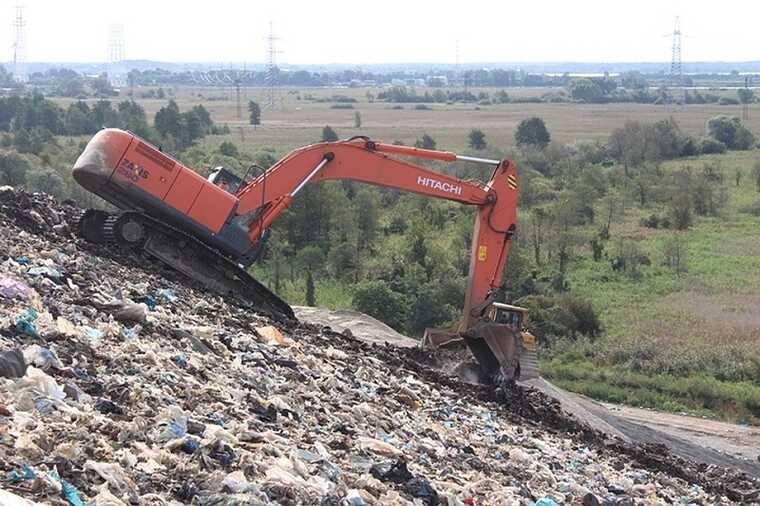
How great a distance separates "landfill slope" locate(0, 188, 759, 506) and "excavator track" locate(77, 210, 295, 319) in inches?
10.4

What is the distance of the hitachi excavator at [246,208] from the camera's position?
1491cm

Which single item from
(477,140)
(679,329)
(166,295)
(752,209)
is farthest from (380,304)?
(477,140)

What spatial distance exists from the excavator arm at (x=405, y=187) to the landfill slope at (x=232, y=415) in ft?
4.17

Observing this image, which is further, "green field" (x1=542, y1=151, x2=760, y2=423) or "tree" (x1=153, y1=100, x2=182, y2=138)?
"tree" (x1=153, y1=100, x2=182, y2=138)

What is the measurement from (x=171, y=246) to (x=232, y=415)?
6.22 meters

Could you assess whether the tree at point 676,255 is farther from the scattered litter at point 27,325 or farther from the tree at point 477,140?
the tree at point 477,140

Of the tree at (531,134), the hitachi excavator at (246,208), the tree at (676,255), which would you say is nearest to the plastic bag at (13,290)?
the hitachi excavator at (246,208)

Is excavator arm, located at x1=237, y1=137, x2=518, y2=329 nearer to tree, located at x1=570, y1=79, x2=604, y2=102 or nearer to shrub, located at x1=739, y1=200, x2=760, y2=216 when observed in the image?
shrub, located at x1=739, y1=200, x2=760, y2=216

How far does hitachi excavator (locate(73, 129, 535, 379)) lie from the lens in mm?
14914

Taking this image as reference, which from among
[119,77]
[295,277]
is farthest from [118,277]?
[119,77]

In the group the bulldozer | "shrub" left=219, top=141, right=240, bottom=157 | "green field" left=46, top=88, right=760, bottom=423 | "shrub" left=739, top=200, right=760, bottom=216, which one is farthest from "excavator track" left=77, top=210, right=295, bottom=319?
"shrub" left=739, top=200, right=760, bottom=216

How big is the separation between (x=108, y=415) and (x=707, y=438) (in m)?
14.0

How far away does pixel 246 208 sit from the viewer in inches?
607

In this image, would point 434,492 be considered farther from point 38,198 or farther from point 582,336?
point 582,336
